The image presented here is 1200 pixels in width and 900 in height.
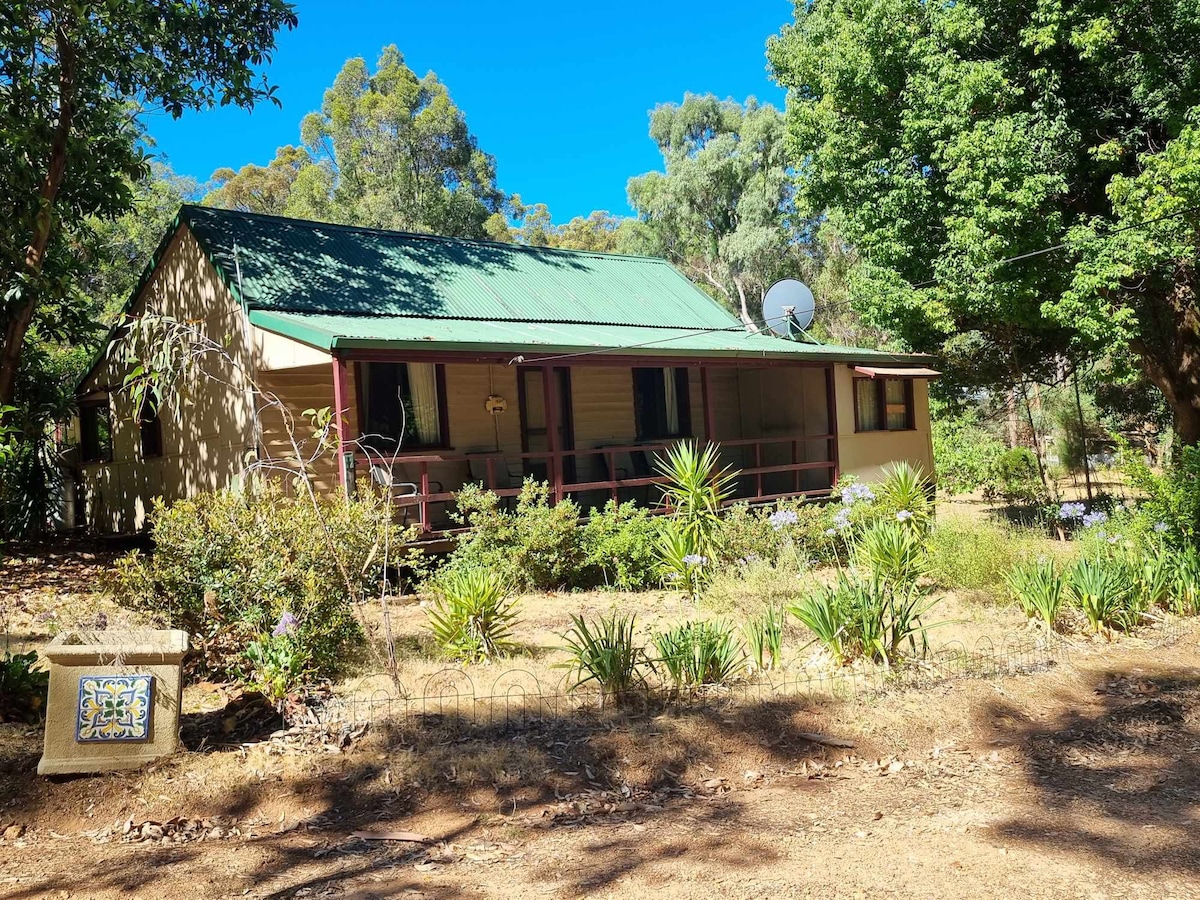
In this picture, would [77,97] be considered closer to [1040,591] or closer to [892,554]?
[892,554]

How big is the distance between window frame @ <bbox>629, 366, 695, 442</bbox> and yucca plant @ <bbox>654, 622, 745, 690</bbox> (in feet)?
29.6

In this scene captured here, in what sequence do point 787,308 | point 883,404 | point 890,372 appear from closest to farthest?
1. point 890,372
2. point 787,308
3. point 883,404

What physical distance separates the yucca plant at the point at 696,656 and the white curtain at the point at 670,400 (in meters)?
9.51

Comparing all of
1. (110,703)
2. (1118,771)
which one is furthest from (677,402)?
(110,703)

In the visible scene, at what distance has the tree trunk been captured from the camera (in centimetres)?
1106

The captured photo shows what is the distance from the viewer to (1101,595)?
7582mm

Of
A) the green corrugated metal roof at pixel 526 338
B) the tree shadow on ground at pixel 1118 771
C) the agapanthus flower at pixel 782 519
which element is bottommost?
the tree shadow on ground at pixel 1118 771

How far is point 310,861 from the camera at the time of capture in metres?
4.28

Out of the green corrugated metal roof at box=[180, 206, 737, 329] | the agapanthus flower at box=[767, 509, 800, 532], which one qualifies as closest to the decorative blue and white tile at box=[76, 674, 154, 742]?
the green corrugated metal roof at box=[180, 206, 737, 329]

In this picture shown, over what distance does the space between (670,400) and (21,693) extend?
1127 cm

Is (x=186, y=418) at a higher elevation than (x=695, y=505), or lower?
higher

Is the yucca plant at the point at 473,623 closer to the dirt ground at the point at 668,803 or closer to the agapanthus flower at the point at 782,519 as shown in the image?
the dirt ground at the point at 668,803

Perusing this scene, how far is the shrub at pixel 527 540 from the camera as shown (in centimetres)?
1002

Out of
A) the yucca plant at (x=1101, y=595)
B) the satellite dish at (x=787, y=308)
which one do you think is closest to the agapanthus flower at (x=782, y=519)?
the yucca plant at (x=1101, y=595)
